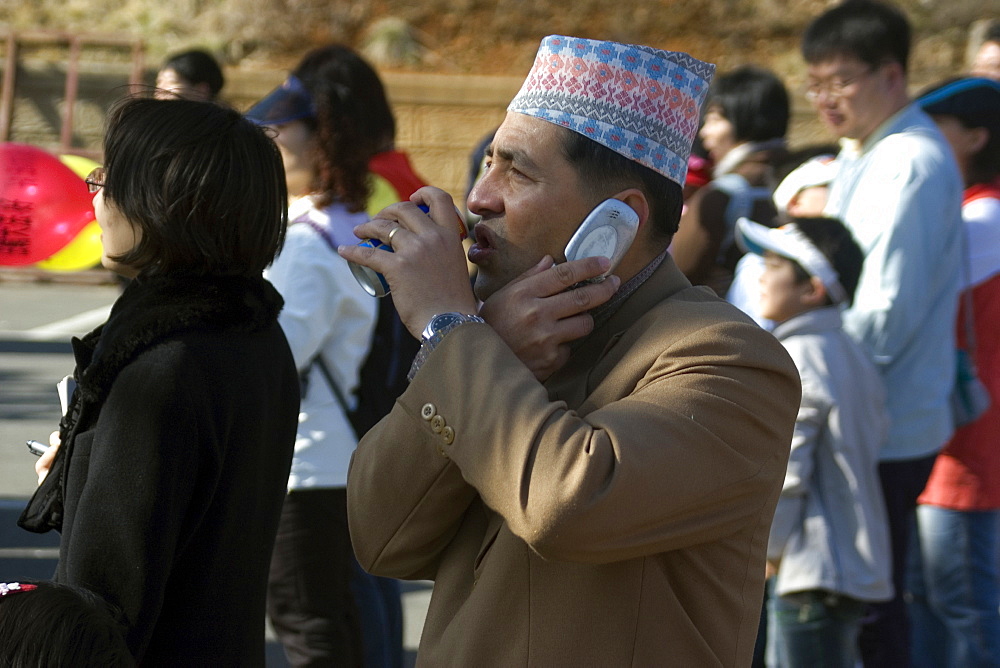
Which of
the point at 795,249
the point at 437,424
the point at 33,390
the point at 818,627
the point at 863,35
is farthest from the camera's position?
the point at 33,390

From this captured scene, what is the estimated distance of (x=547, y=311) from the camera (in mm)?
1601

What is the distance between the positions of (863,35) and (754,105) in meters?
0.85

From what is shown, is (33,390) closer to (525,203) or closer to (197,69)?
(197,69)

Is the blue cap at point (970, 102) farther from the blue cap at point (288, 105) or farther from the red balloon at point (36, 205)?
the red balloon at point (36, 205)

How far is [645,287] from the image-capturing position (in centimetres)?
178

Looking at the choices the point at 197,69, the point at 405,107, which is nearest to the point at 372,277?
the point at 197,69

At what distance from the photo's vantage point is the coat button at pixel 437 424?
5.04 ft

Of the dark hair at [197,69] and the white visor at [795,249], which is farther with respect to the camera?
the dark hair at [197,69]

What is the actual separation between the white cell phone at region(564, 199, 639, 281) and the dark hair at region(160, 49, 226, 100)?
4553mm

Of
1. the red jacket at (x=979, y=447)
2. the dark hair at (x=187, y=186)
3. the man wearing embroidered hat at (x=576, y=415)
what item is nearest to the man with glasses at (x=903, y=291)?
the red jacket at (x=979, y=447)

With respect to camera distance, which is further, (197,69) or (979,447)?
(197,69)

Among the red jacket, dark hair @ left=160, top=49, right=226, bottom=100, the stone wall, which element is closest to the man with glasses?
the red jacket

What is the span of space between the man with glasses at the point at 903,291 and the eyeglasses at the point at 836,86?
0.09m

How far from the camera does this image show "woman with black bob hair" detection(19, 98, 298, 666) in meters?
1.98
